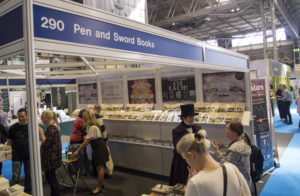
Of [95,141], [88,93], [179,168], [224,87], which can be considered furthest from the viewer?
[88,93]

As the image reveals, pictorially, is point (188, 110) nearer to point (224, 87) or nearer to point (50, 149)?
point (224, 87)

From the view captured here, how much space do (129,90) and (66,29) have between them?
4285 millimetres

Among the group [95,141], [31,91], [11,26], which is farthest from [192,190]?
[95,141]

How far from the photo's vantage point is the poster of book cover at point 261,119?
450 centimetres

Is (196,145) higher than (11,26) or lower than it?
lower

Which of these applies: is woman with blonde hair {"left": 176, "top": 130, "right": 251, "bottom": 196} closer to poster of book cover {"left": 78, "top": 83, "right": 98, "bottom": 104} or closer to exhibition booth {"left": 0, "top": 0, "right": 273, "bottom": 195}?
exhibition booth {"left": 0, "top": 0, "right": 273, "bottom": 195}

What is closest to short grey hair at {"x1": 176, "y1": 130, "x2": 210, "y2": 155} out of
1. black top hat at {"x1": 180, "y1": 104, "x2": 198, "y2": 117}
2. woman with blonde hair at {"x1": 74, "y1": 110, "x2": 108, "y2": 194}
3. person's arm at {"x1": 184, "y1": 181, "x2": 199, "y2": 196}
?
person's arm at {"x1": 184, "y1": 181, "x2": 199, "y2": 196}

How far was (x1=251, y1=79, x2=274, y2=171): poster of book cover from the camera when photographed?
4504 mm

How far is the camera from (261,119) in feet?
15.4

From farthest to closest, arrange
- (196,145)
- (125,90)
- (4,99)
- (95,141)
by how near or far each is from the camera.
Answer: (4,99) → (125,90) → (95,141) → (196,145)

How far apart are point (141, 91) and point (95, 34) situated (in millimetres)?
3829

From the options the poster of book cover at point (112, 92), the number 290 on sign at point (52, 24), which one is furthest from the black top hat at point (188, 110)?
the poster of book cover at point (112, 92)

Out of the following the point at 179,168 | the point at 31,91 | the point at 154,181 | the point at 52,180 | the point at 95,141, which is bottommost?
the point at 154,181

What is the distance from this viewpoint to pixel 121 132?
18.7ft
